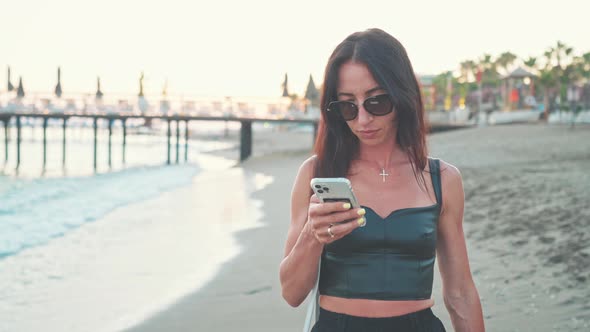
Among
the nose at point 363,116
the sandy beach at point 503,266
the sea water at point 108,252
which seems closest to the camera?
the nose at point 363,116

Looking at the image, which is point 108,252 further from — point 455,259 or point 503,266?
point 455,259

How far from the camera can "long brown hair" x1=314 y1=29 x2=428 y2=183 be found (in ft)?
6.77

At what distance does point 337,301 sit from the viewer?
2.07 m

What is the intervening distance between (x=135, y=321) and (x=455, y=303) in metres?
5.02

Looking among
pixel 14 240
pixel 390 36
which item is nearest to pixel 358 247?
pixel 390 36

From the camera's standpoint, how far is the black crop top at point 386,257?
6.53ft

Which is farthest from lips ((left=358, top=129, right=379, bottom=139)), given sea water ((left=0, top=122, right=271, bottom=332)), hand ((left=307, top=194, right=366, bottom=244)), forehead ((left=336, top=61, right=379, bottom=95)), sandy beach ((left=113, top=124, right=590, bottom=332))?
sea water ((left=0, top=122, right=271, bottom=332))

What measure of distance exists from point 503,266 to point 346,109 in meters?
5.71

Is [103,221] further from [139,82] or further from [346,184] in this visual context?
[139,82]

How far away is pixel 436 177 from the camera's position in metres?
2.15

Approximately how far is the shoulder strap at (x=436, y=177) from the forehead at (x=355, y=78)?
0.31m

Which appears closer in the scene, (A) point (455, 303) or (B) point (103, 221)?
(A) point (455, 303)

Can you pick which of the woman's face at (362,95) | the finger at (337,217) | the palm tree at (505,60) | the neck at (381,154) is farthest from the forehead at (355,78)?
the palm tree at (505,60)

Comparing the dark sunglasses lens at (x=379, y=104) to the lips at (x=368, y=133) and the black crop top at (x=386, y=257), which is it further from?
the black crop top at (x=386, y=257)
